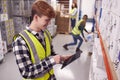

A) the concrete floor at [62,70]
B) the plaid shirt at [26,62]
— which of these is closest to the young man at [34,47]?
the plaid shirt at [26,62]

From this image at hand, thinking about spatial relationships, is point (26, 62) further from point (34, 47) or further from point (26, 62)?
point (34, 47)

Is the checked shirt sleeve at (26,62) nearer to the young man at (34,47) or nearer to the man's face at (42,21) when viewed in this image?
→ the young man at (34,47)

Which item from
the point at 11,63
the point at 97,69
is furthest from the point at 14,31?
the point at 97,69

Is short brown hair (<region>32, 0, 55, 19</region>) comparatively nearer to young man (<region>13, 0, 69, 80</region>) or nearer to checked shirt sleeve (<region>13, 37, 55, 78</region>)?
young man (<region>13, 0, 69, 80</region>)

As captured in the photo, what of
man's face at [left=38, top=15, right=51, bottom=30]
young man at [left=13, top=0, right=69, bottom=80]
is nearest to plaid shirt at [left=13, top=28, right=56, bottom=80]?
young man at [left=13, top=0, right=69, bottom=80]

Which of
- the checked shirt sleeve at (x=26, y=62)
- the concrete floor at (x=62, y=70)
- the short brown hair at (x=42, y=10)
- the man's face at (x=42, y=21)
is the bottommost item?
the concrete floor at (x=62, y=70)

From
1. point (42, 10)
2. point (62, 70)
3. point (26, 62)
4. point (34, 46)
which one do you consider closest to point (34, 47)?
point (34, 46)

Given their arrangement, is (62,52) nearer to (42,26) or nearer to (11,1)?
(11,1)

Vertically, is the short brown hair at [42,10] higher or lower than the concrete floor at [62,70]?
higher

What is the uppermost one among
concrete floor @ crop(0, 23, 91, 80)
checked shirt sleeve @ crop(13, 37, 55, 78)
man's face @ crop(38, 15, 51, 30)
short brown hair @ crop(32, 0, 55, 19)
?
short brown hair @ crop(32, 0, 55, 19)

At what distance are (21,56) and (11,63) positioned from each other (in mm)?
3206

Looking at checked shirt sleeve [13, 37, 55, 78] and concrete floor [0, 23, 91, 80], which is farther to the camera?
concrete floor [0, 23, 91, 80]

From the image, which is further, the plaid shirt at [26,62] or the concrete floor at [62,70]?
the concrete floor at [62,70]

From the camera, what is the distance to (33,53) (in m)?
1.43
